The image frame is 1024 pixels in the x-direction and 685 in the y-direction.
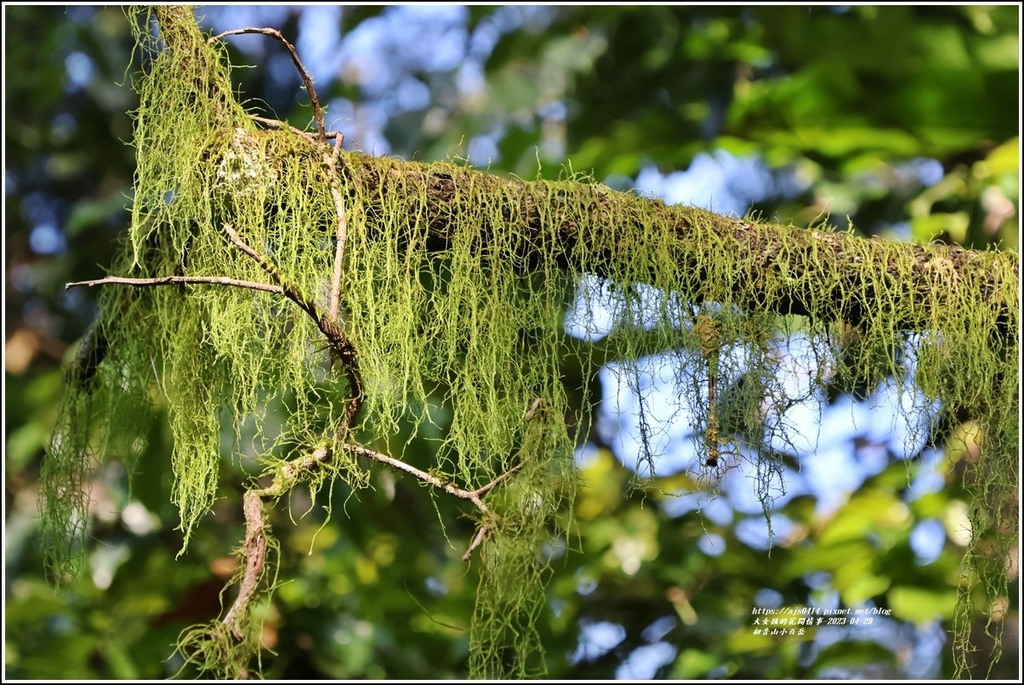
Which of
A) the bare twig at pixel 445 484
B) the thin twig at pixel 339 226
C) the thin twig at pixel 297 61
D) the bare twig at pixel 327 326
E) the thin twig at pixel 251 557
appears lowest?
the thin twig at pixel 251 557

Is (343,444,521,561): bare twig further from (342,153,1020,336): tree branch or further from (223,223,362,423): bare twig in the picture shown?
(342,153,1020,336): tree branch

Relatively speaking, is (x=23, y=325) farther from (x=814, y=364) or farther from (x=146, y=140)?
(x=814, y=364)

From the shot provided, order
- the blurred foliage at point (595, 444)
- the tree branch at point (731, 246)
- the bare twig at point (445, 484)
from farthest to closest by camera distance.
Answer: the blurred foliage at point (595, 444), the tree branch at point (731, 246), the bare twig at point (445, 484)

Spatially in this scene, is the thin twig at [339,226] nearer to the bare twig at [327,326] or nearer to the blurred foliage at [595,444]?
the bare twig at [327,326]

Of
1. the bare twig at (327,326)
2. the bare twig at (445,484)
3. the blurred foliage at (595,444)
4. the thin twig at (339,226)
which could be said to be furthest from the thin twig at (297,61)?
the blurred foliage at (595,444)

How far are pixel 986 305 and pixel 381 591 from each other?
139 centimetres

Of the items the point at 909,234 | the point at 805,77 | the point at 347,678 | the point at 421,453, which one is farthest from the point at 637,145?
the point at 347,678

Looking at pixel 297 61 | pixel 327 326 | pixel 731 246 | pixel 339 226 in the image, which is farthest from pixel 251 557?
pixel 731 246

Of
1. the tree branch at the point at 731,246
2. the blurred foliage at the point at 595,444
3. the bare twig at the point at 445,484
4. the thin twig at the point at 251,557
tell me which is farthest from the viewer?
the blurred foliage at the point at 595,444

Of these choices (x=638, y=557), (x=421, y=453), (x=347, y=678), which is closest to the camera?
(x=421, y=453)

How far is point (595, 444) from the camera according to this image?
228 cm

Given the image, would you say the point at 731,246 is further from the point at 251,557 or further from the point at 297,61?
the point at 251,557

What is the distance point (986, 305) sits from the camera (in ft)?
3.84

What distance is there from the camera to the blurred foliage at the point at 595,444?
6.66 feet
